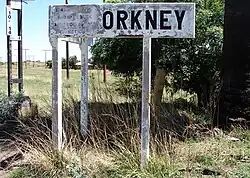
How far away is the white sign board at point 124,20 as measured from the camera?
543cm

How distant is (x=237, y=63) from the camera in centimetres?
763

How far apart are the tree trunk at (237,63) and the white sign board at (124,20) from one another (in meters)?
2.42

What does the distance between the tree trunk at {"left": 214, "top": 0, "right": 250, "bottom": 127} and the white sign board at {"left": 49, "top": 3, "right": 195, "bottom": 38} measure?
242 cm

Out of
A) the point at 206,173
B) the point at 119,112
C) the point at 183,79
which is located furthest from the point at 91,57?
the point at 206,173

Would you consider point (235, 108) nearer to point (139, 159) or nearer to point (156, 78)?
point (139, 159)

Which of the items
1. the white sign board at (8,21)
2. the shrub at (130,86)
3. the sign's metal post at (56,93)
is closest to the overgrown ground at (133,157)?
the sign's metal post at (56,93)

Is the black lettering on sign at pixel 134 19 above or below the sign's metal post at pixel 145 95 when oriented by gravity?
above

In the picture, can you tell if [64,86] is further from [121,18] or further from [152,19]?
[152,19]

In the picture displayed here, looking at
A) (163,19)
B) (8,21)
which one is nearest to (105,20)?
(163,19)

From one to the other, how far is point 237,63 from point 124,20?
9.13 ft

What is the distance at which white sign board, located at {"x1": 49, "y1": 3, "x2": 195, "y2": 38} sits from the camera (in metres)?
5.43

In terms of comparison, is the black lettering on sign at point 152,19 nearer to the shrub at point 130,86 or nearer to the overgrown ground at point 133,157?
the overgrown ground at point 133,157

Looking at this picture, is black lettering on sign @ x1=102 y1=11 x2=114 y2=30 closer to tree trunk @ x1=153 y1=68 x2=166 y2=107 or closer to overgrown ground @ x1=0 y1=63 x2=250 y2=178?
overgrown ground @ x1=0 y1=63 x2=250 y2=178

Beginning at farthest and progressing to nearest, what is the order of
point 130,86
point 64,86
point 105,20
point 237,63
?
point 130,86 → point 64,86 → point 237,63 → point 105,20
